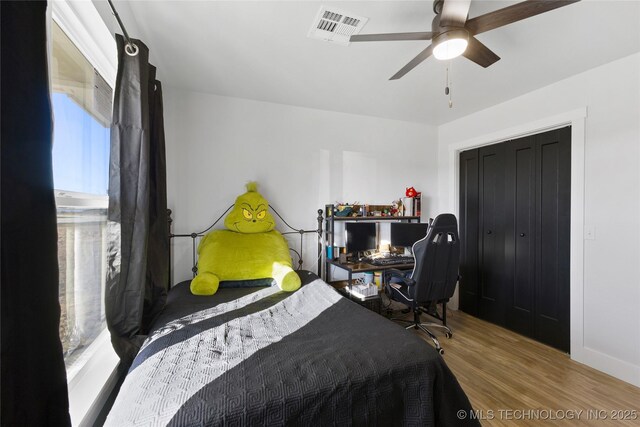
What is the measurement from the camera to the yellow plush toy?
2.07 meters

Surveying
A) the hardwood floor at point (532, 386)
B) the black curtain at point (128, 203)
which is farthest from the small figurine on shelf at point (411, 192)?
the black curtain at point (128, 203)

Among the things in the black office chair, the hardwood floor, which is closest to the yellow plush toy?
the black office chair

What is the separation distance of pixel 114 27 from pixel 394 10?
164cm

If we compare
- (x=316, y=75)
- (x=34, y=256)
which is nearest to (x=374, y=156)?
(x=316, y=75)

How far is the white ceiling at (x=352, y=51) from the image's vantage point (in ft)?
4.94

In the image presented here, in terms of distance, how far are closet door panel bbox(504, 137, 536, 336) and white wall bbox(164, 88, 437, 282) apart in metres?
0.92

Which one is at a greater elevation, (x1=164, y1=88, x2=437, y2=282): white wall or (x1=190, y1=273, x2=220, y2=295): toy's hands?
(x1=164, y1=88, x2=437, y2=282): white wall

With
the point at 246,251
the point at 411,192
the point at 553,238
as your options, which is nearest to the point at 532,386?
the point at 553,238

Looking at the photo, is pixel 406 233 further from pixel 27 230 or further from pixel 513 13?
pixel 27 230

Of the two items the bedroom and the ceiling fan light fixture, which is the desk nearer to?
the bedroom

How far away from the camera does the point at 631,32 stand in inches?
67.4

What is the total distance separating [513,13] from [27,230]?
6.27 feet

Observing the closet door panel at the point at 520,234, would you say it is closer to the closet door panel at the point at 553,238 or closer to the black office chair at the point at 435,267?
the closet door panel at the point at 553,238

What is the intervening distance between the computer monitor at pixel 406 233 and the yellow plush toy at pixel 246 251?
4.42ft
